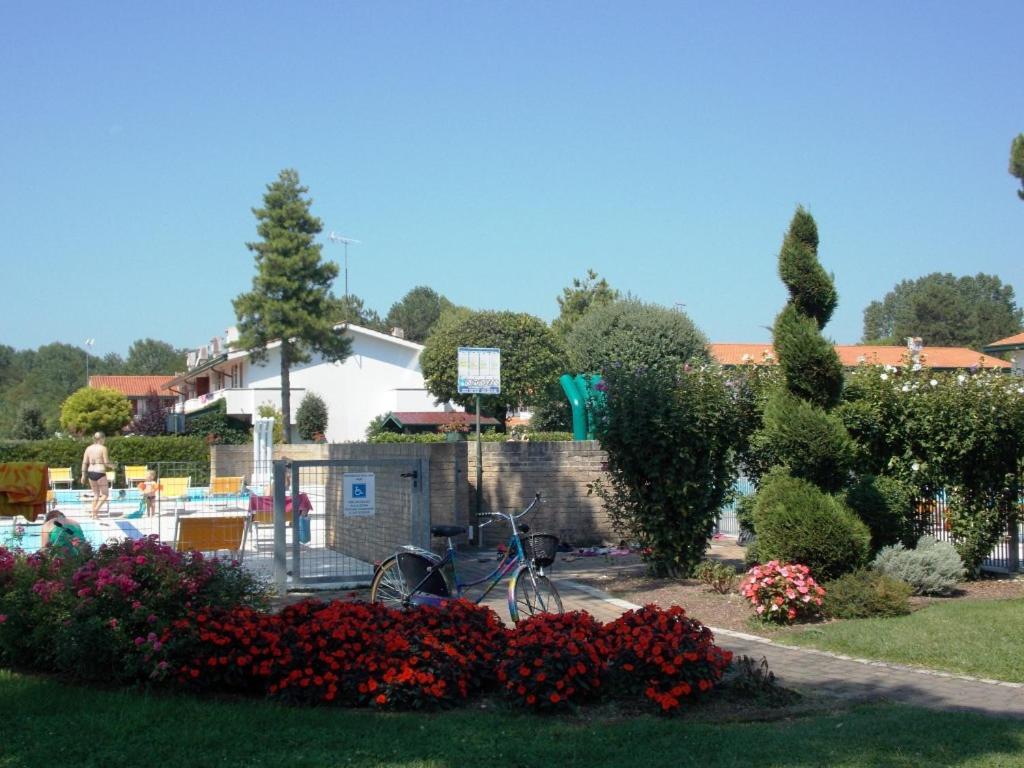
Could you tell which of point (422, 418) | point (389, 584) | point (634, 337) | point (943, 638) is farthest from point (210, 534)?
point (422, 418)

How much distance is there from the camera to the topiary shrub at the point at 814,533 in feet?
34.0

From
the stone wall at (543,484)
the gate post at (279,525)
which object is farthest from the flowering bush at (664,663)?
the stone wall at (543,484)

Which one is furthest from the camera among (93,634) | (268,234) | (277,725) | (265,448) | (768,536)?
(268,234)

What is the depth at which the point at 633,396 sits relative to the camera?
478 inches

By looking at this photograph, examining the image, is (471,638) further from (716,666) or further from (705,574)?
(705,574)

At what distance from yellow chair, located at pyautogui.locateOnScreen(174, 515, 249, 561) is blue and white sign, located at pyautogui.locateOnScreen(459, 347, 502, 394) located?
16.8ft

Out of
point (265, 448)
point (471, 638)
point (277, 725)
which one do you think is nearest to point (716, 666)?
point (471, 638)

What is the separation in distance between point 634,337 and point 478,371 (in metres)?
20.0

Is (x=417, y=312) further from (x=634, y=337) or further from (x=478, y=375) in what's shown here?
(x=478, y=375)

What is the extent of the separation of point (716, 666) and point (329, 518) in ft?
21.3

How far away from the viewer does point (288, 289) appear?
47.0 metres

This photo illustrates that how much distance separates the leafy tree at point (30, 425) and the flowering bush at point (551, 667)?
201ft

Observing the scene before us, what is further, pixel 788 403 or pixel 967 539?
pixel 967 539

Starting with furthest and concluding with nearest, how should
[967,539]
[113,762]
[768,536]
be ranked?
[967,539], [768,536], [113,762]
